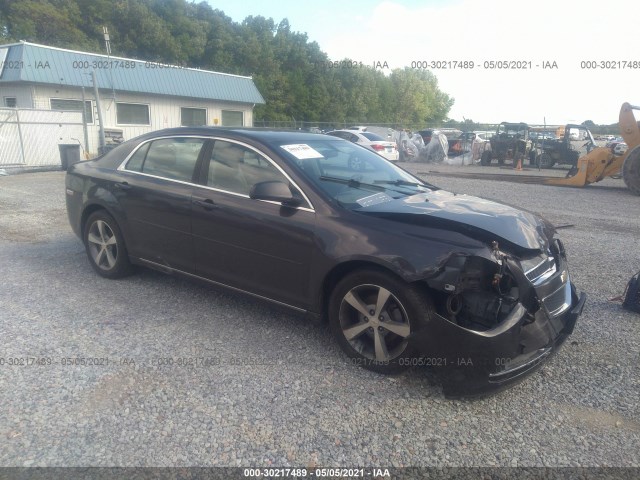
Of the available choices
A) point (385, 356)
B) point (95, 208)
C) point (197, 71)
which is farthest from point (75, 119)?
point (385, 356)

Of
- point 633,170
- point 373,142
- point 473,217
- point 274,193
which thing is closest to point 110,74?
point 373,142

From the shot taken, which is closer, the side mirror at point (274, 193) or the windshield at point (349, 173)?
the side mirror at point (274, 193)

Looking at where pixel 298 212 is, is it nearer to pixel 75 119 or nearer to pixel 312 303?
pixel 312 303

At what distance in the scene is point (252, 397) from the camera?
323 cm

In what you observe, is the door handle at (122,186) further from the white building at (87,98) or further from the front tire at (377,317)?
the white building at (87,98)

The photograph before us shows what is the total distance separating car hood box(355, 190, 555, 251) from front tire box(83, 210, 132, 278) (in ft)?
8.98

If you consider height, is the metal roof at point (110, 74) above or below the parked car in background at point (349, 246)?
above

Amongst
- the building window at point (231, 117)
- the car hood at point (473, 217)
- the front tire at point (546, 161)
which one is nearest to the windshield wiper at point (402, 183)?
the car hood at point (473, 217)

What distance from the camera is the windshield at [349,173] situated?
154 inches

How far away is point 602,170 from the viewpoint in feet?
Answer: 48.9

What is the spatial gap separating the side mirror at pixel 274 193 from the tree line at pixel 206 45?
32.5m

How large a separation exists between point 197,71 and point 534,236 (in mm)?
25281

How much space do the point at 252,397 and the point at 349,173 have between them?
6.74 ft

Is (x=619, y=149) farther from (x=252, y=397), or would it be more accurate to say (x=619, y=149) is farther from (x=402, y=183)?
(x=252, y=397)
